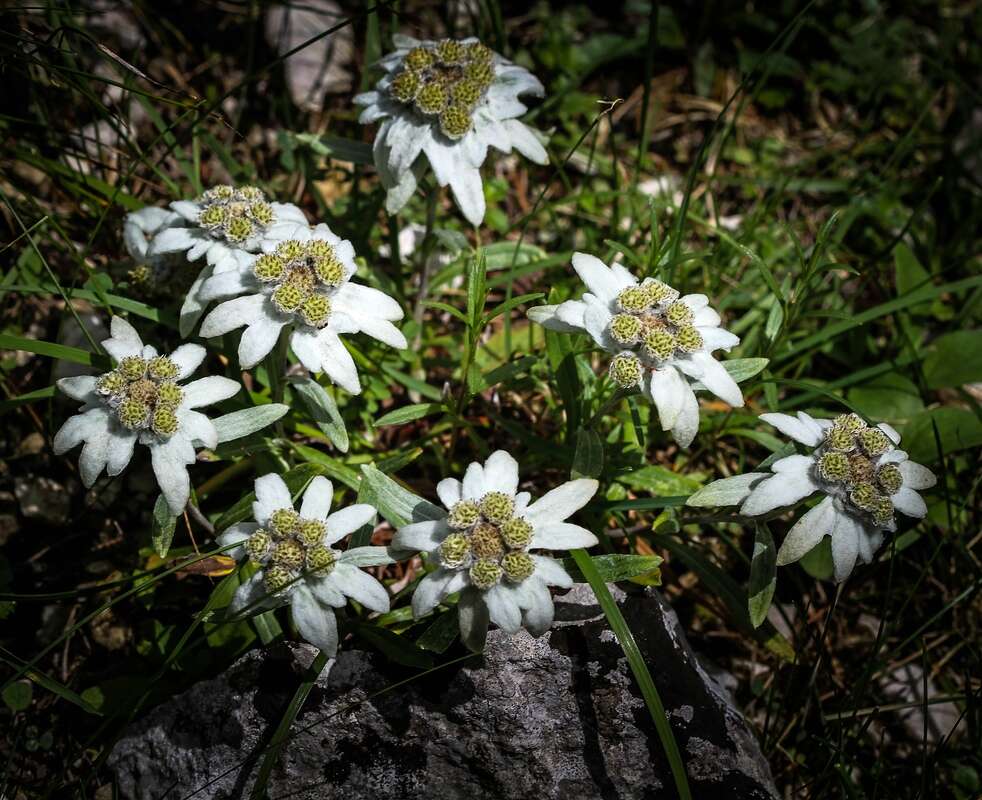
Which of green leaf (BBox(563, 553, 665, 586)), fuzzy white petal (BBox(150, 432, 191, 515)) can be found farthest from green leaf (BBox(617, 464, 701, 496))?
fuzzy white petal (BBox(150, 432, 191, 515))

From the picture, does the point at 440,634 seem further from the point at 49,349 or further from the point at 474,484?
the point at 49,349

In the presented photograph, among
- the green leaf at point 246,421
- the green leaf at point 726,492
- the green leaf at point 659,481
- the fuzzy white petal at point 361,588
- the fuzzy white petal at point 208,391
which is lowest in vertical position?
the green leaf at point 659,481

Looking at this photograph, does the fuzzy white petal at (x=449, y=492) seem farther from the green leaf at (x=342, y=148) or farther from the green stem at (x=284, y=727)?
the green leaf at (x=342, y=148)

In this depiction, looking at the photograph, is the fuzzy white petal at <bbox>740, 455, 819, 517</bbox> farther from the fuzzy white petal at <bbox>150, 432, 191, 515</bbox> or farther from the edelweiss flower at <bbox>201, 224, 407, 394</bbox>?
the fuzzy white petal at <bbox>150, 432, 191, 515</bbox>

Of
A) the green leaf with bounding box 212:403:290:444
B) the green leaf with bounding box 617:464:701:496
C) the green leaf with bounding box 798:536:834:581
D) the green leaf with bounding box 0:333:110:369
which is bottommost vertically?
the green leaf with bounding box 798:536:834:581

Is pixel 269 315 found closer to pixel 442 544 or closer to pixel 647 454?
pixel 442 544

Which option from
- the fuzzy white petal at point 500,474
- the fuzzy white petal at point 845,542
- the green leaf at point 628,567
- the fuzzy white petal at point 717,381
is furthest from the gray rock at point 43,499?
the fuzzy white petal at point 845,542

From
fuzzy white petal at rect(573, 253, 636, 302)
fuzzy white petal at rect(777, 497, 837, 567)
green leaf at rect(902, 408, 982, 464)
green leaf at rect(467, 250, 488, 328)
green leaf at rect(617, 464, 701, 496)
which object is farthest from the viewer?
green leaf at rect(902, 408, 982, 464)
